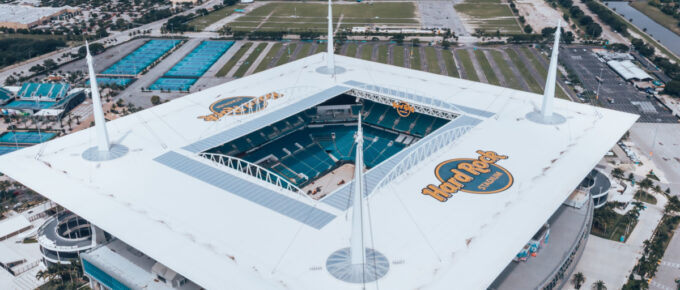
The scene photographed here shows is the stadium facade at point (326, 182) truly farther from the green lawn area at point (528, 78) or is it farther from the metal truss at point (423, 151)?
the green lawn area at point (528, 78)

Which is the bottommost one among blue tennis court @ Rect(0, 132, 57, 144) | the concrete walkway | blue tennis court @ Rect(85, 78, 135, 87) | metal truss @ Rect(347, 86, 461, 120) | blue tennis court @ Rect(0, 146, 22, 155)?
the concrete walkway

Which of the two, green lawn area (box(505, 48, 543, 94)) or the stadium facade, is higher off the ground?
the stadium facade

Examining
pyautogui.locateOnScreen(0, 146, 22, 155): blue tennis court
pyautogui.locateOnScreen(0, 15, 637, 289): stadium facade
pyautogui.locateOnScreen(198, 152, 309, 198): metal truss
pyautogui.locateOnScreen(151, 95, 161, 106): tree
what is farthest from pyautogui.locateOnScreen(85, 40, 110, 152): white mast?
pyautogui.locateOnScreen(151, 95, 161, 106): tree

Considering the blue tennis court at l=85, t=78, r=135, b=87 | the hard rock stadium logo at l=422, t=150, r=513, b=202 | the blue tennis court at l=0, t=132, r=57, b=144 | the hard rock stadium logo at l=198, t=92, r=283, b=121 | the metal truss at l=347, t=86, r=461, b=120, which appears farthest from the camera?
the blue tennis court at l=85, t=78, r=135, b=87

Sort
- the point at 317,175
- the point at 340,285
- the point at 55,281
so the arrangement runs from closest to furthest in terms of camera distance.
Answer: the point at 340,285
the point at 55,281
the point at 317,175

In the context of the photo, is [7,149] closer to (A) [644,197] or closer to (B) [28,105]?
(B) [28,105]

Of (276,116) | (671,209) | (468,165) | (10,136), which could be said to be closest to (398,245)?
(468,165)

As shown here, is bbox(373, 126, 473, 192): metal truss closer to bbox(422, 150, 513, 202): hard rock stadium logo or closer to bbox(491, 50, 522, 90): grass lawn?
bbox(422, 150, 513, 202): hard rock stadium logo

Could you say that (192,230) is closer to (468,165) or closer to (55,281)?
(55,281)
